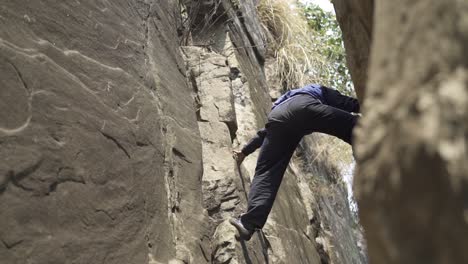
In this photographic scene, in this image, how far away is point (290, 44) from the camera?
6.22m

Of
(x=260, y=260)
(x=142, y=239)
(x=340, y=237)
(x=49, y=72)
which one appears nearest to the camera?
(x=49, y=72)

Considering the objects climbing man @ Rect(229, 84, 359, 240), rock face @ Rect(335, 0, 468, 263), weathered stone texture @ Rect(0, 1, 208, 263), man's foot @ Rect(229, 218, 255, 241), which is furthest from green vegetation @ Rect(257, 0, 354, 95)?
rock face @ Rect(335, 0, 468, 263)

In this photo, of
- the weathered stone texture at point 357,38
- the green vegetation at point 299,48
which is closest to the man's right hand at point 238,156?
the weathered stone texture at point 357,38

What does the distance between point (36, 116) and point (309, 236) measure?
3119mm

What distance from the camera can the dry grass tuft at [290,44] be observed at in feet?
19.9

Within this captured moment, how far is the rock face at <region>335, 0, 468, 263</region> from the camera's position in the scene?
51 cm

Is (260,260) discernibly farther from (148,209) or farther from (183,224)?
(148,209)

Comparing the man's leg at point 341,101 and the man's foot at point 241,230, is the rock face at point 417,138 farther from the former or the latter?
the man's leg at point 341,101

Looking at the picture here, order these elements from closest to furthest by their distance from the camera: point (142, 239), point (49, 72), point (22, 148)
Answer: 1. point (22, 148)
2. point (49, 72)
3. point (142, 239)

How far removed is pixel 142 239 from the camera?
2.09m

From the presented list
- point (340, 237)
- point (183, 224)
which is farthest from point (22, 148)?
point (340, 237)

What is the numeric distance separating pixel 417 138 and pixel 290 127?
8.88 feet

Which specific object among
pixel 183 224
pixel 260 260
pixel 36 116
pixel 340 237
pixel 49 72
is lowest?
pixel 340 237

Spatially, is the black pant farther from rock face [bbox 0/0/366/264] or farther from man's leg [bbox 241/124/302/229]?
rock face [bbox 0/0/366/264]
